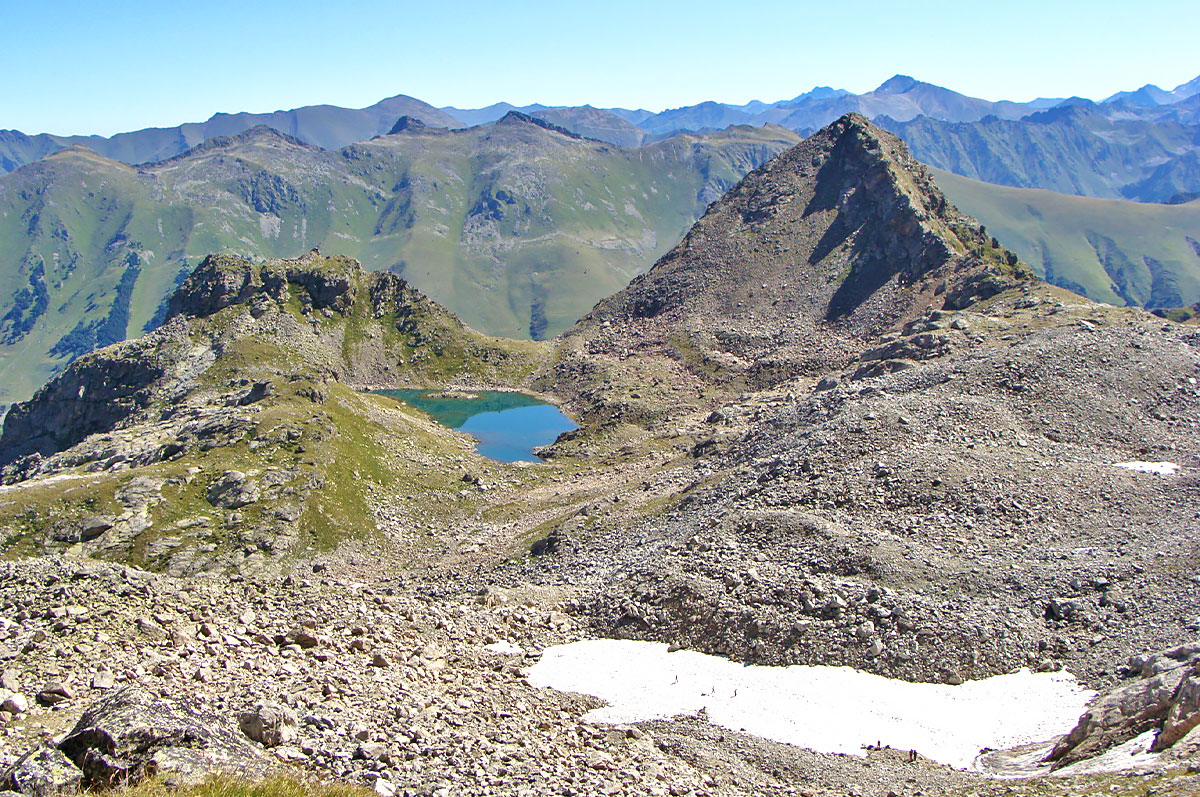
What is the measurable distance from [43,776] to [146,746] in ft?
6.47

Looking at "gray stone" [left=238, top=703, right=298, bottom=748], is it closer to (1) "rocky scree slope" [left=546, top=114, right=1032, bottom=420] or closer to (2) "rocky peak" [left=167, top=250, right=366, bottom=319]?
(1) "rocky scree slope" [left=546, top=114, right=1032, bottom=420]

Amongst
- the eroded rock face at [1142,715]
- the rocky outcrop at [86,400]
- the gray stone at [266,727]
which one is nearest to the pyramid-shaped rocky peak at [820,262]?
the rocky outcrop at [86,400]

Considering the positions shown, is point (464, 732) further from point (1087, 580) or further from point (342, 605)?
point (1087, 580)

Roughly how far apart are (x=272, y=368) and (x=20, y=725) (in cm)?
11299

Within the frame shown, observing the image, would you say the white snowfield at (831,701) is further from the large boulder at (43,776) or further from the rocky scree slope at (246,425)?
the rocky scree slope at (246,425)

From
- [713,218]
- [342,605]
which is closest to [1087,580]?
[342,605]

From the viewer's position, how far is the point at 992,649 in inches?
1300

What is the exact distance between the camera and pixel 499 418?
132750 mm

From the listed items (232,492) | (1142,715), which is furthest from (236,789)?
(232,492)

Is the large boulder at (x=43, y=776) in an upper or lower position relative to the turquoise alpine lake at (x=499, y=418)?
upper

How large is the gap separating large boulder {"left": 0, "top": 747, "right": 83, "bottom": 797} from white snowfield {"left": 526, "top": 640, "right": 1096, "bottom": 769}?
1660cm

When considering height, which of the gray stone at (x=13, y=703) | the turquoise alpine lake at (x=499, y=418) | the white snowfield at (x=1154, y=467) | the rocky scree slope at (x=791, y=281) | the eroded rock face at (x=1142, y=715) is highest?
the rocky scree slope at (x=791, y=281)

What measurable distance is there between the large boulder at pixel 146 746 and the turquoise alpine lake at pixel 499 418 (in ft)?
271

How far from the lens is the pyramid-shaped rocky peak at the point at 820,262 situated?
5138 inches
